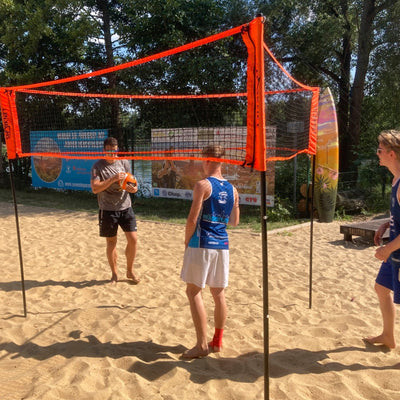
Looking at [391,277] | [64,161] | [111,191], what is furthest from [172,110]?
[391,277]

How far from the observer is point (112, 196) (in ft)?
14.0

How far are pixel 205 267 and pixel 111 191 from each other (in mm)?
1974

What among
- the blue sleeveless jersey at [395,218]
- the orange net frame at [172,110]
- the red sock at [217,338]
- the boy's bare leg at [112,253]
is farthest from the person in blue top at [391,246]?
the orange net frame at [172,110]

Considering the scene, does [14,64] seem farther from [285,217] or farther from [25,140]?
[285,217]

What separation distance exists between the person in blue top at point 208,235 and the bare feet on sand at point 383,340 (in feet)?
4.45

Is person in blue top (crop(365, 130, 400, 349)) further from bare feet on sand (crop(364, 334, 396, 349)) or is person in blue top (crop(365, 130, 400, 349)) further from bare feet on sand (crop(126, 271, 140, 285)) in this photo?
bare feet on sand (crop(126, 271, 140, 285))

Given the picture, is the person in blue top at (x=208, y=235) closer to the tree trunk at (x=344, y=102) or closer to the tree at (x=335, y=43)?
the tree at (x=335, y=43)

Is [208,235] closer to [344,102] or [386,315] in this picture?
[386,315]

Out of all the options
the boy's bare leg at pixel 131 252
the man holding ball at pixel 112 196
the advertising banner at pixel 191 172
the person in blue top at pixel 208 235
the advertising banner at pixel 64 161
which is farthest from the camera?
the advertising banner at pixel 64 161

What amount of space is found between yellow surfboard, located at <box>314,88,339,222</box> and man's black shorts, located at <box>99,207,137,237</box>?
5.36m

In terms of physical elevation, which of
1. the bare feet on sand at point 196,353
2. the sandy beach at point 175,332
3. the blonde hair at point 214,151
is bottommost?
the sandy beach at point 175,332

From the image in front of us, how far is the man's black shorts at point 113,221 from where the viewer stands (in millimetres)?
4266

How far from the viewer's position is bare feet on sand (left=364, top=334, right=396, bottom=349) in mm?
2947

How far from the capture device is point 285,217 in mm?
9125
